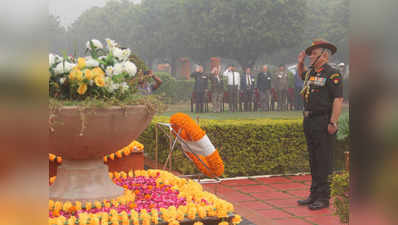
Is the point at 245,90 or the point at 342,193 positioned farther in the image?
the point at 245,90

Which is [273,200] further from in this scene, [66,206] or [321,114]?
[66,206]

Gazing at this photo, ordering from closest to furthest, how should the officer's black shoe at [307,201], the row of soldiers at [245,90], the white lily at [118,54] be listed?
the white lily at [118,54] < the officer's black shoe at [307,201] < the row of soldiers at [245,90]

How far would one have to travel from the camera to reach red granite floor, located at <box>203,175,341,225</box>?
4318 mm

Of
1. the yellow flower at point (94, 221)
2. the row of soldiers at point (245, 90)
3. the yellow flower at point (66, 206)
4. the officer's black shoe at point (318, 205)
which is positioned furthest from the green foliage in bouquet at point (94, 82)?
the row of soldiers at point (245, 90)

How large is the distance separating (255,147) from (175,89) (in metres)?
5.21

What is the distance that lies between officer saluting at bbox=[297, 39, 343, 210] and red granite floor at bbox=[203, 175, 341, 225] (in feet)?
0.72

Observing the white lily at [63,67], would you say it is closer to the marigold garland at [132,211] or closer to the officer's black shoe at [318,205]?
the marigold garland at [132,211]

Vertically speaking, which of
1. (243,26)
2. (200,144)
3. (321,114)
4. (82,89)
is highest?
(243,26)

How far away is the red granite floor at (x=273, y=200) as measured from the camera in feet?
14.2

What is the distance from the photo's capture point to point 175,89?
446 inches

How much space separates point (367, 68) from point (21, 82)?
559mm

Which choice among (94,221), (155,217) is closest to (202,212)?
(155,217)

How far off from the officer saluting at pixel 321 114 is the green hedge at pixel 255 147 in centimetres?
155

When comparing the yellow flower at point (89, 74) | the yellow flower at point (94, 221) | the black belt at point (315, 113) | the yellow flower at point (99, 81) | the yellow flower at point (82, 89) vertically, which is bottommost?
the yellow flower at point (94, 221)
